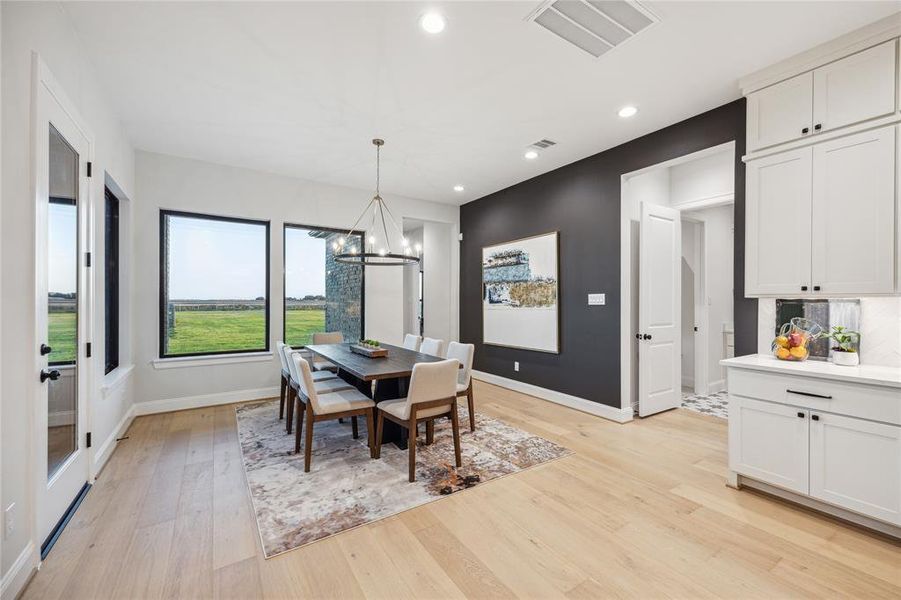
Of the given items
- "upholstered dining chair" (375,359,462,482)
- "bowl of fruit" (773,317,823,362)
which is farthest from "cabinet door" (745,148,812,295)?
"upholstered dining chair" (375,359,462,482)

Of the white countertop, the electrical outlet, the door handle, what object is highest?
the door handle

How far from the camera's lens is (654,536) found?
2.09 metres

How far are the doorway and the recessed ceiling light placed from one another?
2.56 meters

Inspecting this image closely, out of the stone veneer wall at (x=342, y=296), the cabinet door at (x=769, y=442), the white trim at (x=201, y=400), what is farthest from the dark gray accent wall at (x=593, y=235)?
the white trim at (x=201, y=400)

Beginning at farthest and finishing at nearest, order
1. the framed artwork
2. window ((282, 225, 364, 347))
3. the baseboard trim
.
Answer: window ((282, 225, 364, 347)) → the framed artwork → the baseboard trim

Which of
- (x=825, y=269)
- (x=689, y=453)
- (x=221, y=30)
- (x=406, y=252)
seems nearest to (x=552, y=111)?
(x=406, y=252)

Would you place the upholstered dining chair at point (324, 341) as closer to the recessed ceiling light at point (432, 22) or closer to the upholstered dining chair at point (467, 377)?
the upholstered dining chair at point (467, 377)

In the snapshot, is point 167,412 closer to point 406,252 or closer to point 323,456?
point 323,456

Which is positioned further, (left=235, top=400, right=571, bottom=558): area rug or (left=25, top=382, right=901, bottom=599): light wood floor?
(left=235, top=400, right=571, bottom=558): area rug

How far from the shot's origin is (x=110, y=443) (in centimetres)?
317

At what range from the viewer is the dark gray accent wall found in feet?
10.3

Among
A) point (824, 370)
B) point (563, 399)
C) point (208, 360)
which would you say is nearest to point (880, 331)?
point (824, 370)

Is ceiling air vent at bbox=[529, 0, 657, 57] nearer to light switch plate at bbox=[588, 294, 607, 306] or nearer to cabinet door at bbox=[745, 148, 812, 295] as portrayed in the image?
cabinet door at bbox=[745, 148, 812, 295]

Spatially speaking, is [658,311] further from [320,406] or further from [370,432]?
[320,406]
